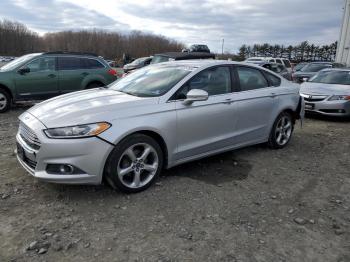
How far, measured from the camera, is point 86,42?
116 m

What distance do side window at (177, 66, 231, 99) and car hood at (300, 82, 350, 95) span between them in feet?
18.3

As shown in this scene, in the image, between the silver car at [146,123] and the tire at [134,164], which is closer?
the silver car at [146,123]

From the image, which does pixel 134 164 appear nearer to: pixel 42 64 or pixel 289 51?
pixel 42 64

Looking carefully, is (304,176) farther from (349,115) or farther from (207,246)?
(349,115)

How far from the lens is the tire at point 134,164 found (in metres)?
3.86

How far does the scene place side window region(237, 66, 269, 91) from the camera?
5.43 m

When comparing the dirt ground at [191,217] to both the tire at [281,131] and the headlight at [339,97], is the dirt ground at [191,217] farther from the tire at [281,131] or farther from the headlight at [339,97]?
the headlight at [339,97]

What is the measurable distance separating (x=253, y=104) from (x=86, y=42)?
118 m

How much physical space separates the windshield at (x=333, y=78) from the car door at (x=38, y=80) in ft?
26.6

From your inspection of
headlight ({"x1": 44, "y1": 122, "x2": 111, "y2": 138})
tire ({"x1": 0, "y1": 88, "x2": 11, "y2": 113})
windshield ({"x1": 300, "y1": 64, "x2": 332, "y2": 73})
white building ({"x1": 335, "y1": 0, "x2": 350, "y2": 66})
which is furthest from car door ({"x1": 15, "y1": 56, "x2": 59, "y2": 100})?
white building ({"x1": 335, "y1": 0, "x2": 350, "y2": 66})

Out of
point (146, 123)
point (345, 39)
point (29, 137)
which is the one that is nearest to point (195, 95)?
point (146, 123)

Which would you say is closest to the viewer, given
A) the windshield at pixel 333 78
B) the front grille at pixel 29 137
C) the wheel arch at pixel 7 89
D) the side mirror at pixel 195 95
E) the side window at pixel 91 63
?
the front grille at pixel 29 137

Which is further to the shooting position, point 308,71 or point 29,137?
point 308,71

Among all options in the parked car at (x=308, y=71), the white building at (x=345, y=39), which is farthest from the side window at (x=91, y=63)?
the white building at (x=345, y=39)
